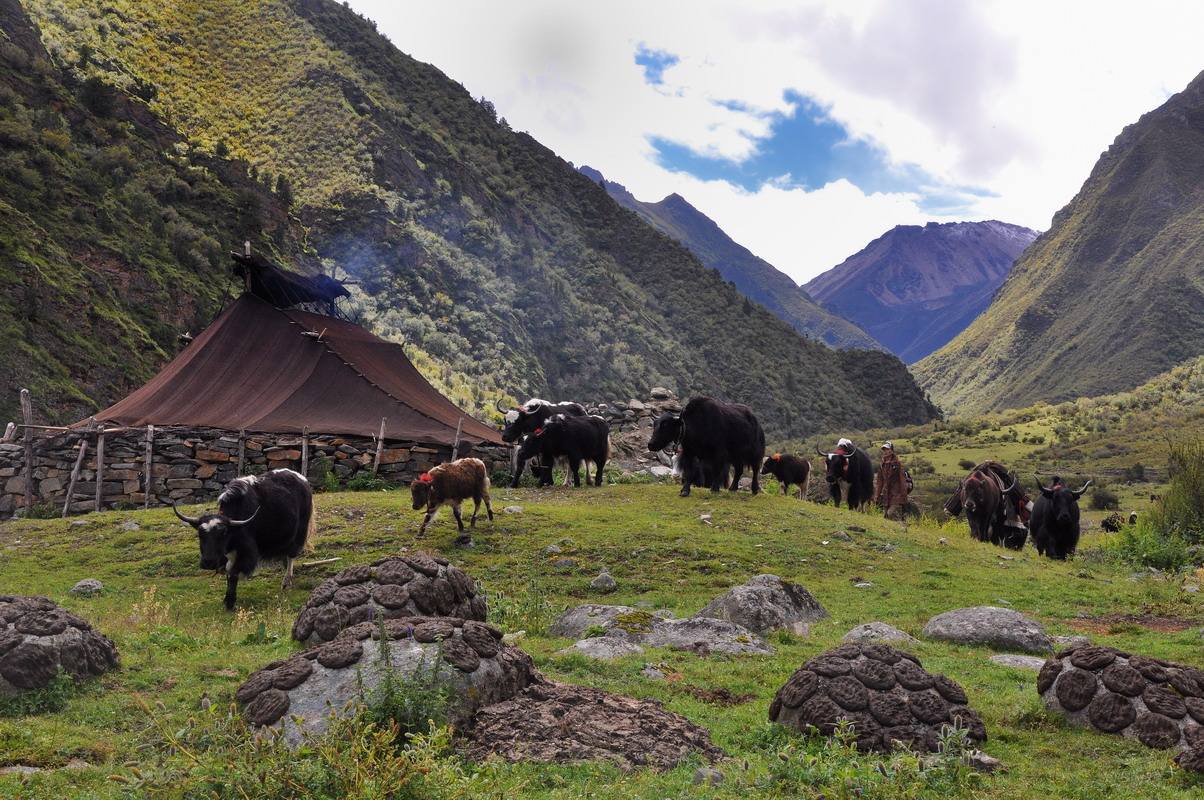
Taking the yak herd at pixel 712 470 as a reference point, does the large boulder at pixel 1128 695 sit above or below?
below

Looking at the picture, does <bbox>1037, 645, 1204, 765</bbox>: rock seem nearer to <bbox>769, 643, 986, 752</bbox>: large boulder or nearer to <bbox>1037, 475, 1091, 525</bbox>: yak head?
<bbox>769, 643, 986, 752</bbox>: large boulder

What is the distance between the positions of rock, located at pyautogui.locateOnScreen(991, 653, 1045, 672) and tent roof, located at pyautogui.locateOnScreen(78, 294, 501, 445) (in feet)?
49.9

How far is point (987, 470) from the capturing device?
23.1 metres

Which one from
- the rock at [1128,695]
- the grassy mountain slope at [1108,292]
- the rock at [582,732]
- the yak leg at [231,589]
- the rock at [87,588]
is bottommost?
the rock at [87,588]

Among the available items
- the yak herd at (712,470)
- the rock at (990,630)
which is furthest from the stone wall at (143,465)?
the rock at (990,630)

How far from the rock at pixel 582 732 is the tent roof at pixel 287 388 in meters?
16.1

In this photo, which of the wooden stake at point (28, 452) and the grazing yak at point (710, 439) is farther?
the grazing yak at point (710, 439)

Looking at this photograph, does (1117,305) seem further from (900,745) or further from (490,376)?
(900,745)

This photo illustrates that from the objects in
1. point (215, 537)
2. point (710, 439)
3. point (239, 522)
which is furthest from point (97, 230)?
point (215, 537)

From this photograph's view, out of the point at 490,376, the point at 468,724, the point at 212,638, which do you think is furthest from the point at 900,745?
the point at 490,376

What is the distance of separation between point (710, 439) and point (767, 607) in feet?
32.9

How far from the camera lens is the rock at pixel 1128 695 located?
667 centimetres

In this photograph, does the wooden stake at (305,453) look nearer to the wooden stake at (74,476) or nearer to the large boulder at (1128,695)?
the wooden stake at (74,476)

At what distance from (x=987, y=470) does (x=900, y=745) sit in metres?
19.1
